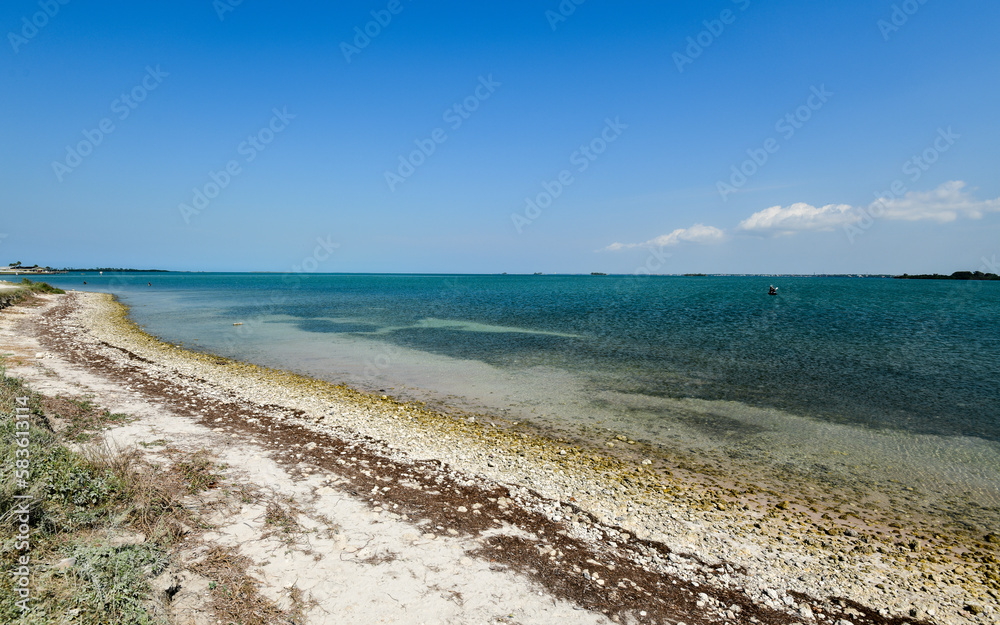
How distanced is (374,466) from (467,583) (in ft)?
15.9

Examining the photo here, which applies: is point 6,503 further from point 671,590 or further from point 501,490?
point 671,590

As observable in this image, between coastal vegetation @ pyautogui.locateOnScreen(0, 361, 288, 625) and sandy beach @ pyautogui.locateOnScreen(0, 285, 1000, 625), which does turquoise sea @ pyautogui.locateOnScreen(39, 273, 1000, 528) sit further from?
coastal vegetation @ pyautogui.locateOnScreen(0, 361, 288, 625)

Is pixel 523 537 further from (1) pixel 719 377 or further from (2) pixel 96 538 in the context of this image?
(1) pixel 719 377

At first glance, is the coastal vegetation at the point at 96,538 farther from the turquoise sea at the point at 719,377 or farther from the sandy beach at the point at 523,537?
the turquoise sea at the point at 719,377

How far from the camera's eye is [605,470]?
36.2 ft

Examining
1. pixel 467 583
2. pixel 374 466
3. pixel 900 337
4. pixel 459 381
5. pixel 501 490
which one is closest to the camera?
pixel 467 583

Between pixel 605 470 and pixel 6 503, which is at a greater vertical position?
pixel 6 503

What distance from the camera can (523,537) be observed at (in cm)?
773

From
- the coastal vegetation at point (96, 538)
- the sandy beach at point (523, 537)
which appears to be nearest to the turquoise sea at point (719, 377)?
the sandy beach at point (523, 537)

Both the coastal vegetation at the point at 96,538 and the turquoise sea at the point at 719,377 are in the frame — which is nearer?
the coastal vegetation at the point at 96,538

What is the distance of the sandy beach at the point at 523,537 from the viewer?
6.12 metres

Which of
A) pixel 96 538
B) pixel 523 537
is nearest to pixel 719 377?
pixel 523 537

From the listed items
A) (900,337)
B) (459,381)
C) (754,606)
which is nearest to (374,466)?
(754,606)

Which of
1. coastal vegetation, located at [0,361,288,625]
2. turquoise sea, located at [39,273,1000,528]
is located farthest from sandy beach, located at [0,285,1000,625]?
turquoise sea, located at [39,273,1000,528]
